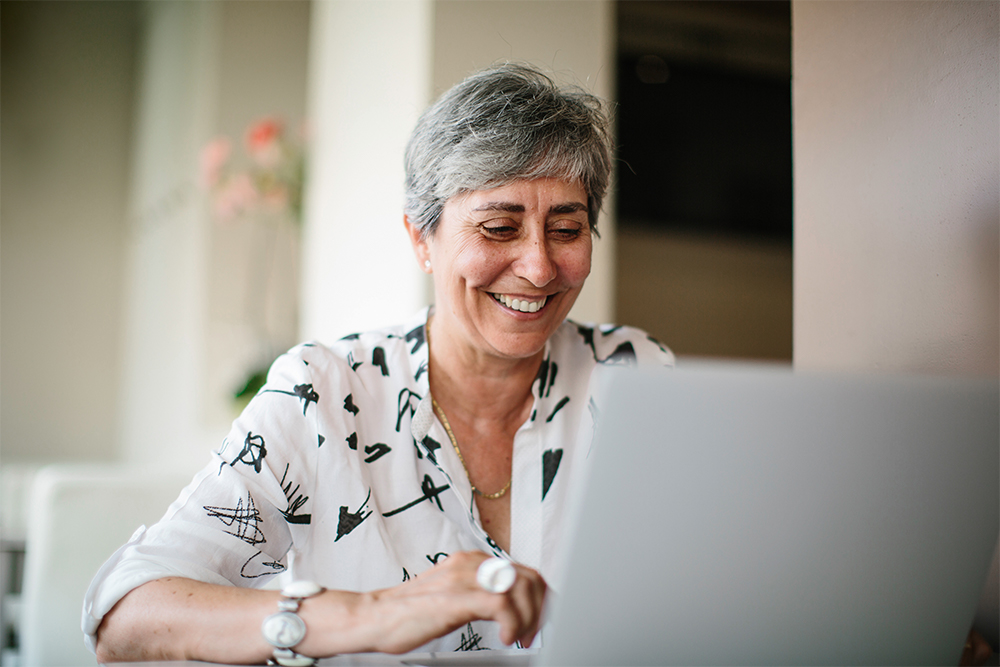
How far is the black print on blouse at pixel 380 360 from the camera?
3.80 feet

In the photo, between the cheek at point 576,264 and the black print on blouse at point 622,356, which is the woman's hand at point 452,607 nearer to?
the cheek at point 576,264

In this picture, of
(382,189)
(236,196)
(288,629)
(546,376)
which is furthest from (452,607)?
(236,196)

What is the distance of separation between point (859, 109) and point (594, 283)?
86cm

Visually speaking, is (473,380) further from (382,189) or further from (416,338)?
(382,189)

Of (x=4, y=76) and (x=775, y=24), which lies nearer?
(x=4, y=76)

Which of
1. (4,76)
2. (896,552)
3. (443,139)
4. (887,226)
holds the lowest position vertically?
(896,552)

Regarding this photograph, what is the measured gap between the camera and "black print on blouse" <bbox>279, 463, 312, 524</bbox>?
98 centimetres

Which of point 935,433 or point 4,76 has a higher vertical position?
point 4,76

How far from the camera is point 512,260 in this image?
107 cm

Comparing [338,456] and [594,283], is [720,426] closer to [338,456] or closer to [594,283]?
[338,456]

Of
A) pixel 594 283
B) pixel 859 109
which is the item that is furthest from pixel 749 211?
pixel 859 109

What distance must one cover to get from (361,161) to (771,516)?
6.07 ft

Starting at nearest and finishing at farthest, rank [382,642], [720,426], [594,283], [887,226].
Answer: [720,426] < [382,642] < [887,226] < [594,283]

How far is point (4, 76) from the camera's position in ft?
11.8
